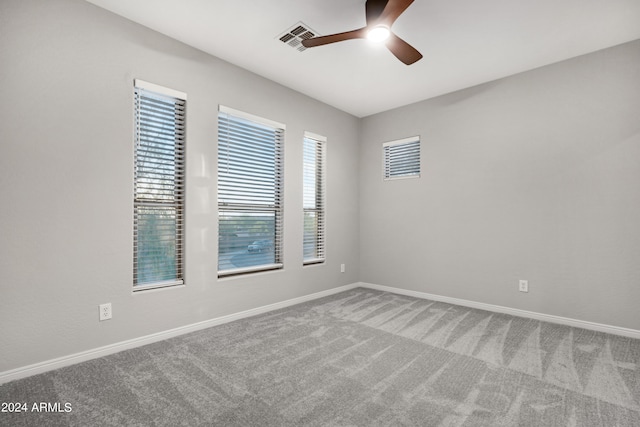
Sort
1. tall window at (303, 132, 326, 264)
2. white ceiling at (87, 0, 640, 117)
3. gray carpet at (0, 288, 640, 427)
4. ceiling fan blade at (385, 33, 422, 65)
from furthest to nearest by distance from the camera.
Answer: tall window at (303, 132, 326, 264) < white ceiling at (87, 0, 640, 117) < ceiling fan blade at (385, 33, 422, 65) < gray carpet at (0, 288, 640, 427)

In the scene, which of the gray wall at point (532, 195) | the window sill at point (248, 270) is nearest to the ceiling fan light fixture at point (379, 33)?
the gray wall at point (532, 195)

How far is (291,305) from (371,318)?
1.07 m

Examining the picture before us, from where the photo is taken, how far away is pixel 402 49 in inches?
94.3

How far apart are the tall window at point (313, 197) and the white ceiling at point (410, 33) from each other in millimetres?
927

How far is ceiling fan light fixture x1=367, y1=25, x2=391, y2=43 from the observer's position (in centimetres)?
214

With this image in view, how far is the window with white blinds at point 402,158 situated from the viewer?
441cm

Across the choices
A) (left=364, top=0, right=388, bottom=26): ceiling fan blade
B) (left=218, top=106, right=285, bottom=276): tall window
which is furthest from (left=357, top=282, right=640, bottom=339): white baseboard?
(left=364, top=0, right=388, bottom=26): ceiling fan blade

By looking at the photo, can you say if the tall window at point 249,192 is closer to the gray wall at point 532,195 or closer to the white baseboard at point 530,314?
the gray wall at point 532,195

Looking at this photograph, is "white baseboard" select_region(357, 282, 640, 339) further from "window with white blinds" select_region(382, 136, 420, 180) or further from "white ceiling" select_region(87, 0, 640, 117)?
"white ceiling" select_region(87, 0, 640, 117)

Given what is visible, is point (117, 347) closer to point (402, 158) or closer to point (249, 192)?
point (249, 192)

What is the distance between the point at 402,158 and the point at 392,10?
276 centimetres

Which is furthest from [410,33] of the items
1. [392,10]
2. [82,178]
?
[82,178]

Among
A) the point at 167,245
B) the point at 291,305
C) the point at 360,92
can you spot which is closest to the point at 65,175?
the point at 167,245

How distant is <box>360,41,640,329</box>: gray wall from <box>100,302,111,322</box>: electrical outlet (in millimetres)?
3587
